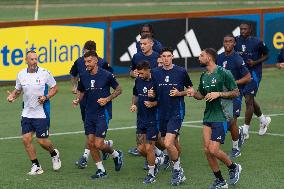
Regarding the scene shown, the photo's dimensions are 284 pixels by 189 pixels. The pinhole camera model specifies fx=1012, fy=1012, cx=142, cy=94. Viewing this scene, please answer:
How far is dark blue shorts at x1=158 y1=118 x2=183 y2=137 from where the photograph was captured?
1834 centimetres

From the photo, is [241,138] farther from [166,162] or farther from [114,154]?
[114,154]

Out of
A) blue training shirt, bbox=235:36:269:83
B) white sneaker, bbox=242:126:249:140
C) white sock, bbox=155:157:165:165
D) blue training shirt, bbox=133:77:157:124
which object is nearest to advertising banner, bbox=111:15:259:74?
blue training shirt, bbox=235:36:269:83

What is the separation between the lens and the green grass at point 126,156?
18250 mm

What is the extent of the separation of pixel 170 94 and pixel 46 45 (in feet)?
39.1

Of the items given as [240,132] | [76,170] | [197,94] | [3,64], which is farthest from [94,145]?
[3,64]

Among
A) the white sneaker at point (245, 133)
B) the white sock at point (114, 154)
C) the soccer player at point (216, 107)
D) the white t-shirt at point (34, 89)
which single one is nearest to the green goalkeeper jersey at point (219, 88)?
the soccer player at point (216, 107)

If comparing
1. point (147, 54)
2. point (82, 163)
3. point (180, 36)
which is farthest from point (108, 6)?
point (82, 163)

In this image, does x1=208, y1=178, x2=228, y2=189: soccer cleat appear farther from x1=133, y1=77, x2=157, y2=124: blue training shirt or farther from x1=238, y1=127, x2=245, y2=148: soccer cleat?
x1=238, y1=127, x2=245, y2=148: soccer cleat

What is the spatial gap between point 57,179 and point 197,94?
308 centimetres

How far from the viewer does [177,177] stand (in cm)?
1809

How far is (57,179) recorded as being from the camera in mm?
18594

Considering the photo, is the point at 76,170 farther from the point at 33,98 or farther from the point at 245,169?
the point at 245,169

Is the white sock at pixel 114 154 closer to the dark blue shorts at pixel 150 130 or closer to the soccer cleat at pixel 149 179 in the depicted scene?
the dark blue shorts at pixel 150 130

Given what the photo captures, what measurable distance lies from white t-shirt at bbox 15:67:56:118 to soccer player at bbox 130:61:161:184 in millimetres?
1786
